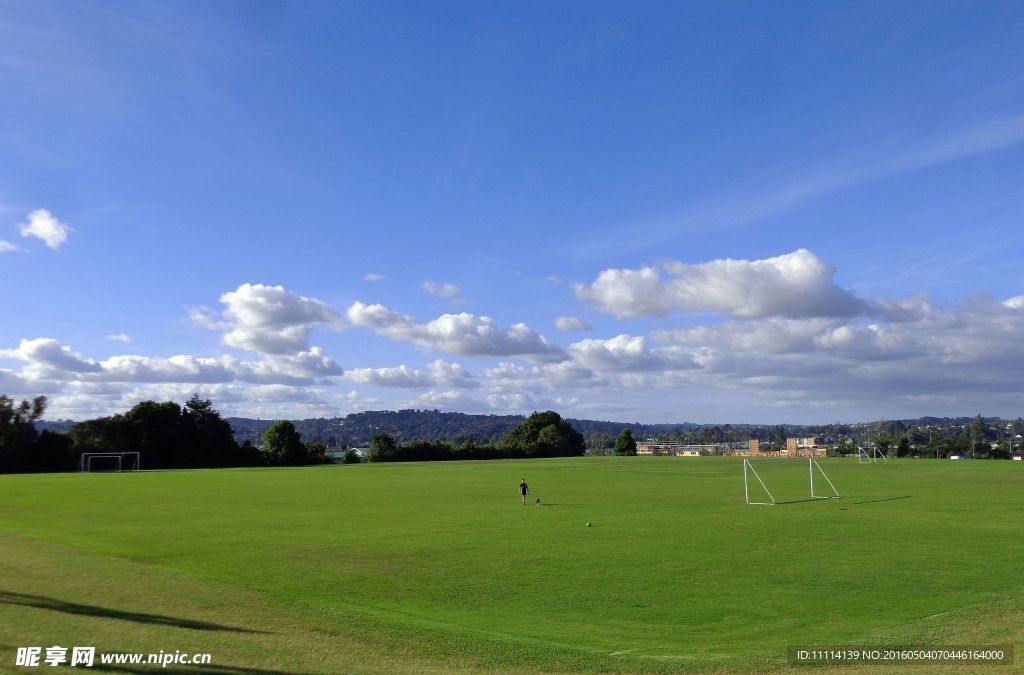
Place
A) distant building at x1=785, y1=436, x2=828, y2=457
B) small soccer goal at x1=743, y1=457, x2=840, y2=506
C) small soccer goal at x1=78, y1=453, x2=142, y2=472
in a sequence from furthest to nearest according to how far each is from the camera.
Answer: distant building at x1=785, y1=436, x2=828, y2=457 < small soccer goal at x1=78, y1=453, x2=142, y2=472 < small soccer goal at x1=743, y1=457, x2=840, y2=506

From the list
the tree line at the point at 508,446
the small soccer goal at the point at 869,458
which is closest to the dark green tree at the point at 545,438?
the tree line at the point at 508,446

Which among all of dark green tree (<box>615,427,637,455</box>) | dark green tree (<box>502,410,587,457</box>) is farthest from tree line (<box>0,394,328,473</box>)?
dark green tree (<box>615,427,637,455</box>)

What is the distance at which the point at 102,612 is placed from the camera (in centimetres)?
1394

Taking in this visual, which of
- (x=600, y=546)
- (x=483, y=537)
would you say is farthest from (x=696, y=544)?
(x=483, y=537)

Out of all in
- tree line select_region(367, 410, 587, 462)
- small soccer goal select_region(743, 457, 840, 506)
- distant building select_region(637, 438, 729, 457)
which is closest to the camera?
small soccer goal select_region(743, 457, 840, 506)

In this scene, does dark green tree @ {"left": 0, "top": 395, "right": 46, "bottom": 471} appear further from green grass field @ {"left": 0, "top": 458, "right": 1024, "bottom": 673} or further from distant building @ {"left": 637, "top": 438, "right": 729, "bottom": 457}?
distant building @ {"left": 637, "top": 438, "right": 729, "bottom": 457}

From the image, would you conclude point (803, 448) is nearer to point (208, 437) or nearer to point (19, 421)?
point (208, 437)

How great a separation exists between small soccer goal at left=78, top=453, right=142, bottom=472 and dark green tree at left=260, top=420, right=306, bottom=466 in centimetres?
1791

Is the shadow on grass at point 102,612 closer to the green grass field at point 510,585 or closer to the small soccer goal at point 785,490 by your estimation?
the green grass field at point 510,585

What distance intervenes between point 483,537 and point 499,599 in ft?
31.5

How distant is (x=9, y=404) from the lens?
41.4 feet

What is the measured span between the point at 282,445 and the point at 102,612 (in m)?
108

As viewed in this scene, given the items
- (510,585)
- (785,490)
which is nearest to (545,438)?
(785,490)

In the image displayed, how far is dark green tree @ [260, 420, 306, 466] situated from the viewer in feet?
387
